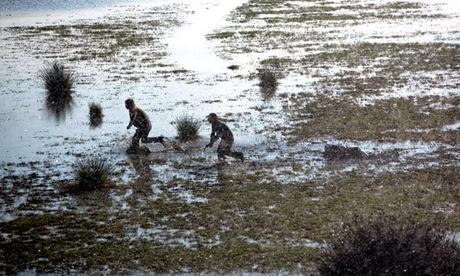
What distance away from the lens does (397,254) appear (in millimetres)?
7711

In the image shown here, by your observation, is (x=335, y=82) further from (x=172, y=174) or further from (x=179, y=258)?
(x=179, y=258)

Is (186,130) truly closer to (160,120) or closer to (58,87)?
(160,120)

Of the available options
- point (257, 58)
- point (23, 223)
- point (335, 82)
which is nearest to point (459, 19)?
point (257, 58)

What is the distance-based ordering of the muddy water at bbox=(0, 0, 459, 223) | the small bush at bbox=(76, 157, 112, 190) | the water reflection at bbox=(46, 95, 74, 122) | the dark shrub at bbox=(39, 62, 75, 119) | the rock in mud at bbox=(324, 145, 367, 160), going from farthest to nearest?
the dark shrub at bbox=(39, 62, 75, 119) < the water reflection at bbox=(46, 95, 74, 122) < the rock in mud at bbox=(324, 145, 367, 160) < the muddy water at bbox=(0, 0, 459, 223) < the small bush at bbox=(76, 157, 112, 190)

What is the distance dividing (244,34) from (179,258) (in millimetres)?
36273

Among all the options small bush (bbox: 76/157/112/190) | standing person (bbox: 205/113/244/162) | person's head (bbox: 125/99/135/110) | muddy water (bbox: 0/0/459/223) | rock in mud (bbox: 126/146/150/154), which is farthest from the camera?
person's head (bbox: 125/99/135/110)

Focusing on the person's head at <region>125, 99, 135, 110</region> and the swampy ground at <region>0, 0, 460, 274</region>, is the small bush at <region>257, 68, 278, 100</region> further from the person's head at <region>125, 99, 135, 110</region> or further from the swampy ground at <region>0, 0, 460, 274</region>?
the person's head at <region>125, 99, 135, 110</region>

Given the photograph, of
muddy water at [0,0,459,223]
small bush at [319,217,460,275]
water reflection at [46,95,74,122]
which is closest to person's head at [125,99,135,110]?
muddy water at [0,0,459,223]

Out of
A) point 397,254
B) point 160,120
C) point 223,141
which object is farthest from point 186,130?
Answer: point 397,254

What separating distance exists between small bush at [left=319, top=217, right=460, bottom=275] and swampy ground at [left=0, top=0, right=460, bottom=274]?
2.23 m

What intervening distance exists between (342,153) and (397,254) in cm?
873

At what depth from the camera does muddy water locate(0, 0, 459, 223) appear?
15797mm

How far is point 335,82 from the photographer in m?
27.2

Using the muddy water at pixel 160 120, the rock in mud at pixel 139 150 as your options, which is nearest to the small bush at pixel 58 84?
the muddy water at pixel 160 120
